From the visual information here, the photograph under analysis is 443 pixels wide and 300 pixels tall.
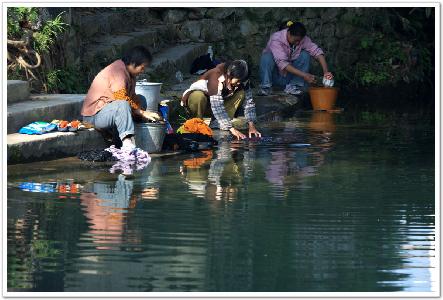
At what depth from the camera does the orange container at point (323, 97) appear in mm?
17203

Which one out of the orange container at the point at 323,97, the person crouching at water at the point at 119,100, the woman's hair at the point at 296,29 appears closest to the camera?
the person crouching at water at the point at 119,100

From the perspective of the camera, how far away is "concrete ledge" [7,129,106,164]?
1105cm

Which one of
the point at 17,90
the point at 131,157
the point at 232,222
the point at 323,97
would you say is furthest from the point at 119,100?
the point at 323,97

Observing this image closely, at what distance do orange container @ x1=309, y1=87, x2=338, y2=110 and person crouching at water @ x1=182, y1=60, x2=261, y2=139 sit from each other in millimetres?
2776

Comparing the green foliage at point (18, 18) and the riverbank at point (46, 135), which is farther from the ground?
the green foliage at point (18, 18)

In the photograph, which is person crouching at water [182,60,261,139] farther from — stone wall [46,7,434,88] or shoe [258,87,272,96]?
stone wall [46,7,434,88]

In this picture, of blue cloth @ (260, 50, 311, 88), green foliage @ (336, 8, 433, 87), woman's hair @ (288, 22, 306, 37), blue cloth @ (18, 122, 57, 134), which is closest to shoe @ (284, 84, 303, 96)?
blue cloth @ (260, 50, 311, 88)

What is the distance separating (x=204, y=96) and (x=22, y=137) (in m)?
3.31

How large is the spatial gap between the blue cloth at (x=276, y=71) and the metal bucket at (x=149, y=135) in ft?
18.7

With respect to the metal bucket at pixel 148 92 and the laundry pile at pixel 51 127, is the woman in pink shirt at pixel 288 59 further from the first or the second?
the laundry pile at pixel 51 127

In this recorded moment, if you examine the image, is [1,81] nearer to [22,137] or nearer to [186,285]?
[22,137]

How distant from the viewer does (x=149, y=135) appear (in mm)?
12281

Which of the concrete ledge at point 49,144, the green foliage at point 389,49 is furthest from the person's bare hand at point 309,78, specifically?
the concrete ledge at point 49,144

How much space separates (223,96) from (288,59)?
13.2 ft
